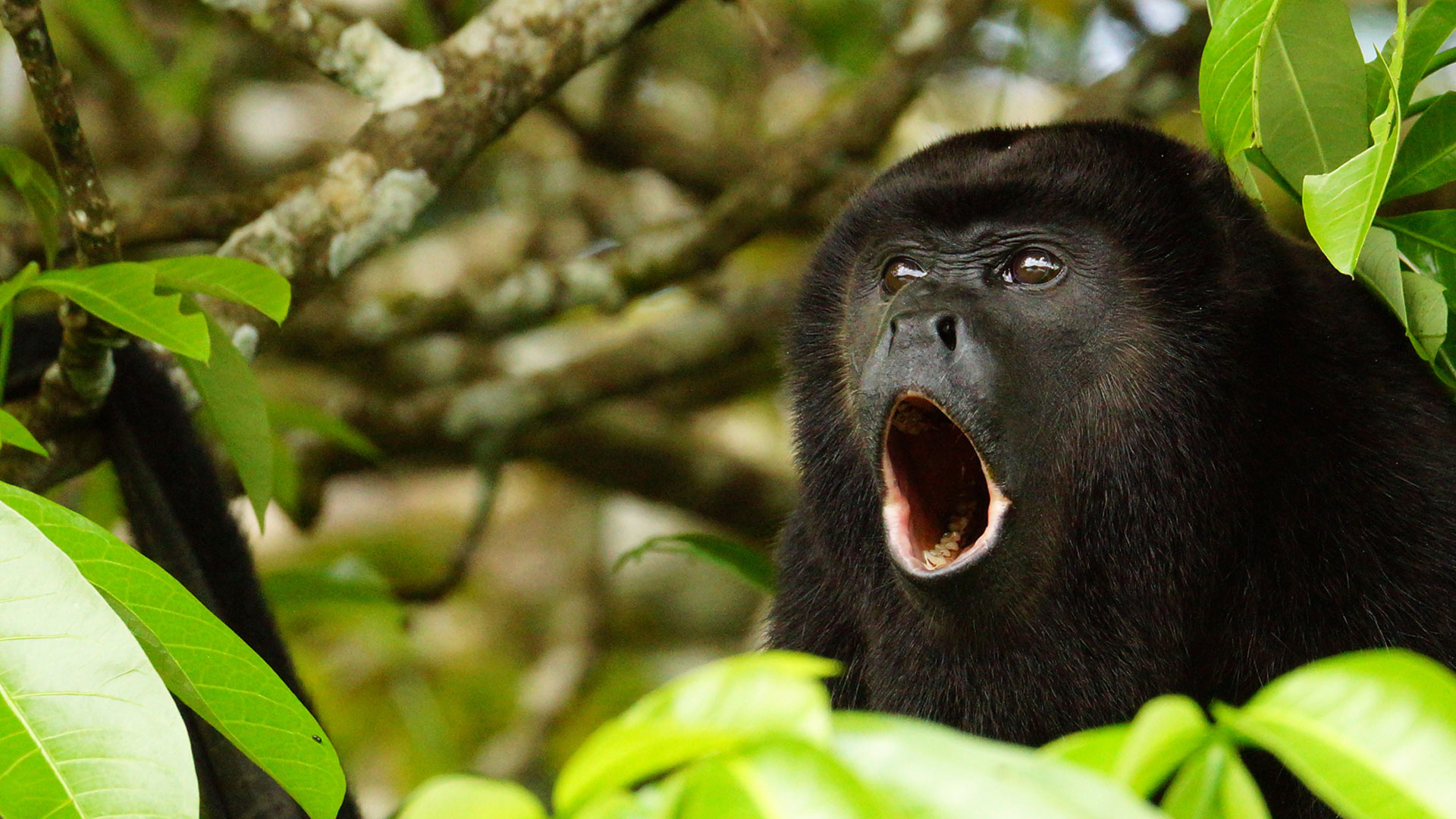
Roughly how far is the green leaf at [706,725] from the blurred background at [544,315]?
165cm

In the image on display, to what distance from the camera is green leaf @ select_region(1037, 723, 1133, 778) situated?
2.18ft

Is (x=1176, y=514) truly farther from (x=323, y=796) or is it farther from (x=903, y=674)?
(x=323, y=796)

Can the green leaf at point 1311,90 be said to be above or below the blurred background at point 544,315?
above

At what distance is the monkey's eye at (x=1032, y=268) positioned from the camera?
6.33 ft

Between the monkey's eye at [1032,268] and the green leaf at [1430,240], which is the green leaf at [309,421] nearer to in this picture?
the monkey's eye at [1032,268]

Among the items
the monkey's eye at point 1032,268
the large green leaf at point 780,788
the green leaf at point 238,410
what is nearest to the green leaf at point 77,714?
the large green leaf at point 780,788

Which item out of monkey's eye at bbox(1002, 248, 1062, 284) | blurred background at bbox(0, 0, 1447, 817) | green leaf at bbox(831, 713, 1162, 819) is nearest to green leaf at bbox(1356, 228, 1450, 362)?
monkey's eye at bbox(1002, 248, 1062, 284)

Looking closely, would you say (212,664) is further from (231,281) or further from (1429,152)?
(1429,152)

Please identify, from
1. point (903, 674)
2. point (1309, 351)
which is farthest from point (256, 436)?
point (1309, 351)

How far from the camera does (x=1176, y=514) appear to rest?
6.12ft

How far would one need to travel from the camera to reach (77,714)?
2.71 feet

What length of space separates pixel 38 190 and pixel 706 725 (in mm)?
1510

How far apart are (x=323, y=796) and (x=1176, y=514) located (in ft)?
4.11

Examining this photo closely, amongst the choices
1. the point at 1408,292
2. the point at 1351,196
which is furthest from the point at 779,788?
the point at 1408,292
